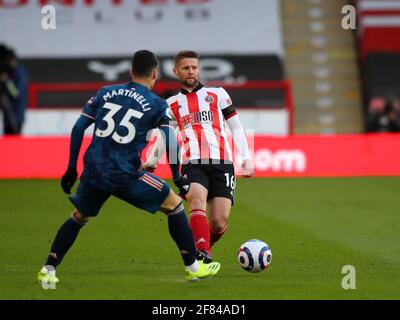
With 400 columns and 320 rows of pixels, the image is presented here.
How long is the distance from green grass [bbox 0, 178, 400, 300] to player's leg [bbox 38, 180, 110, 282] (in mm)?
169

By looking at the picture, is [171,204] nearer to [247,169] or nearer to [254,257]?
[254,257]

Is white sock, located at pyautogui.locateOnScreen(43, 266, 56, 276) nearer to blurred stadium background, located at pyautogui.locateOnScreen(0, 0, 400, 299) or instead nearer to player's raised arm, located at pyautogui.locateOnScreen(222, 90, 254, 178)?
player's raised arm, located at pyautogui.locateOnScreen(222, 90, 254, 178)

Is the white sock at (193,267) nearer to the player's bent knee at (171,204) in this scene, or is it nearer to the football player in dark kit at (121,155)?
the football player in dark kit at (121,155)

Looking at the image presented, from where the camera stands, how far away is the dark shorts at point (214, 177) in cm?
1020

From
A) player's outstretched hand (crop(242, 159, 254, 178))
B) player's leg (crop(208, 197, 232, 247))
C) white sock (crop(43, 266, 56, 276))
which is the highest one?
player's outstretched hand (crop(242, 159, 254, 178))

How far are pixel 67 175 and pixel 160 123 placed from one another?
852mm

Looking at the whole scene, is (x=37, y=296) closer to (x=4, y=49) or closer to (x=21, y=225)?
(x=21, y=225)

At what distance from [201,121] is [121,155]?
1.49 metres


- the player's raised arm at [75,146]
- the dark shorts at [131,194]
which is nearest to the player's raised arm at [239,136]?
the dark shorts at [131,194]

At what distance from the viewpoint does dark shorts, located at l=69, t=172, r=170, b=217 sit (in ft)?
29.6

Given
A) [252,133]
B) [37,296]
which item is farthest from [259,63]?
[37,296]

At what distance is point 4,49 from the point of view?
24484mm

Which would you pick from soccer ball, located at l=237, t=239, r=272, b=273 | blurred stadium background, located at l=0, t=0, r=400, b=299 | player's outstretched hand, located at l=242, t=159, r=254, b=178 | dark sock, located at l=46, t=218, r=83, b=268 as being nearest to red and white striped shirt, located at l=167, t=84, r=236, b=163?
player's outstretched hand, located at l=242, t=159, r=254, b=178

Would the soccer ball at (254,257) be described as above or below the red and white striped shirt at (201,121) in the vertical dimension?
below
